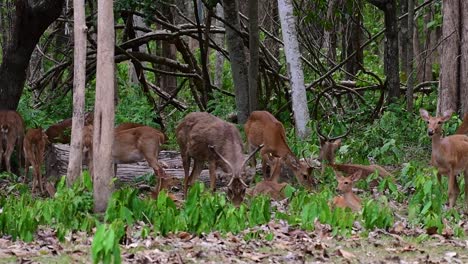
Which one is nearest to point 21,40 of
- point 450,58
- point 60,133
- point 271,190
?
point 60,133

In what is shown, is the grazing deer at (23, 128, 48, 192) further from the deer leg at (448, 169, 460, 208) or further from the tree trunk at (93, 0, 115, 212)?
the deer leg at (448, 169, 460, 208)

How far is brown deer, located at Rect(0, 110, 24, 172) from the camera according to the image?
47.2 feet

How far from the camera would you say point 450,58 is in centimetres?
1591

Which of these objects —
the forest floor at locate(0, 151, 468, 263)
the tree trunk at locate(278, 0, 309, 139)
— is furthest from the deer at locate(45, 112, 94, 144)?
the forest floor at locate(0, 151, 468, 263)

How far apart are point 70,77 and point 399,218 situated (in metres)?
A: 11.3

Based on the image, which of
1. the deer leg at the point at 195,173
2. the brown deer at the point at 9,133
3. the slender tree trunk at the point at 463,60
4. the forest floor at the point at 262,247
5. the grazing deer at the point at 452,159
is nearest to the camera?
the forest floor at the point at 262,247

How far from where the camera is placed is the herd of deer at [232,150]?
37.7ft

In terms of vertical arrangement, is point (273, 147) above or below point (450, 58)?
below

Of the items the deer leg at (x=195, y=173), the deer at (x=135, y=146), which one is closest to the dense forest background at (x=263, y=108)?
the deer at (x=135, y=146)

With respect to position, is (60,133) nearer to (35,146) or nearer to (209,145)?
(35,146)

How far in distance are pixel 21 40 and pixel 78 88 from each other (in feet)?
14.0

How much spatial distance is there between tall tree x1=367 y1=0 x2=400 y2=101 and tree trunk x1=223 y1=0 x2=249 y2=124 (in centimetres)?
249

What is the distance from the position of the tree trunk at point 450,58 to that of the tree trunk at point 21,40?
251 inches

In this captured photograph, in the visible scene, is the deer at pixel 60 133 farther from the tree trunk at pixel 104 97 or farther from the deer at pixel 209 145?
the tree trunk at pixel 104 97
